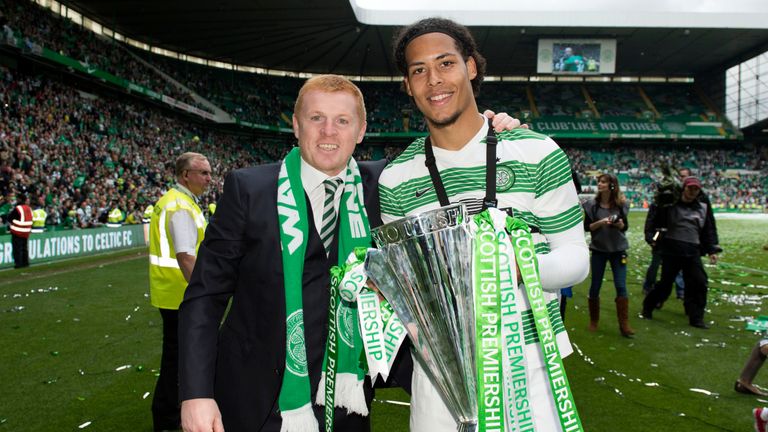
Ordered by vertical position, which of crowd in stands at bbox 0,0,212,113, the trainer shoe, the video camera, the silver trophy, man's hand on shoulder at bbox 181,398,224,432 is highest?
crowd in stands at bbox 0,0,212,113

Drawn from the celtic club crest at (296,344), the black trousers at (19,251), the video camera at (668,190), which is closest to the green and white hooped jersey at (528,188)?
the celtic club crest at (296,344)

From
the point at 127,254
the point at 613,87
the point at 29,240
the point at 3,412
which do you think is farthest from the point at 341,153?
the point at 613,87

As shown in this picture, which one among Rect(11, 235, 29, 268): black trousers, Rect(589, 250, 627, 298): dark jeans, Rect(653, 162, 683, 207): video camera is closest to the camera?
Rect(589, 250, 627, 298): dark jeans

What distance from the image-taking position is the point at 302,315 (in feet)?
6.30

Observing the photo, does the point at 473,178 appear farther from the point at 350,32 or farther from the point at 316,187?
the point at 350,32

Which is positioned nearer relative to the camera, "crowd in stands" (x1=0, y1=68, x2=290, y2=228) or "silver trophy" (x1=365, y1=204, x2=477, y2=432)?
"silver trophy" (x1=365, y1=204, x2=477, y2=432)

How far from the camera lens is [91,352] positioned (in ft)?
20.5

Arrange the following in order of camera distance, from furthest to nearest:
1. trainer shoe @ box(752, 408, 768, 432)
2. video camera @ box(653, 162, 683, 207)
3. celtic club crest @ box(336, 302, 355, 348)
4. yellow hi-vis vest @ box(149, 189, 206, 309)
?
1. video camera @ box(653, 162, 683, 207)
2. yellow hi-vis vest @ box(149, 189, 206, 309)
3. trainer shoe @ box(752, 408, 768, 432)
4. celtic club crest @ box(336, 302, 355, 348)

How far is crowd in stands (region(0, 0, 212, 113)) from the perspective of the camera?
23.2 meters

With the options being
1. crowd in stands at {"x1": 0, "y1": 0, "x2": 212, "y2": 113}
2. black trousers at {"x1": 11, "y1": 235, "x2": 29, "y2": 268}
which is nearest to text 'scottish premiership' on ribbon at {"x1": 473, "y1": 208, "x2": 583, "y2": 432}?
black trousers at {"x1": 11, "y1": 235, "x2": 29, "y2": 268}

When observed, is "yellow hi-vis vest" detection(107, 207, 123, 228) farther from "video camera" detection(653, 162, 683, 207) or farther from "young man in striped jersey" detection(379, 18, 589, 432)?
"young man in striped jersey" detection(379, 18, 589, 432)

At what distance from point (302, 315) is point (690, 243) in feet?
22.0

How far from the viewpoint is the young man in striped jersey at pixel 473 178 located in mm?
1739

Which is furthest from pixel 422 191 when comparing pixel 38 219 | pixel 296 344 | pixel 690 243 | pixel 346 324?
pixel 38 219
